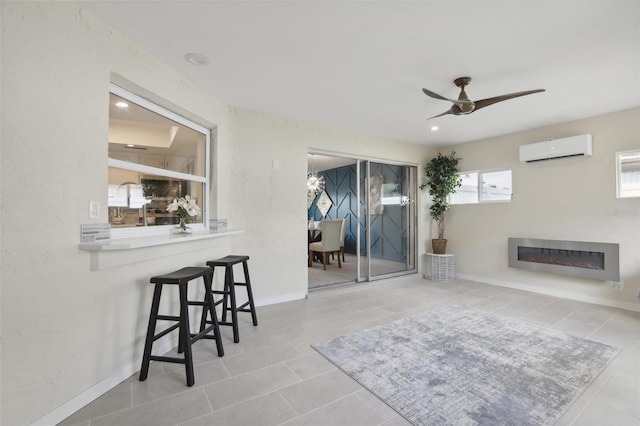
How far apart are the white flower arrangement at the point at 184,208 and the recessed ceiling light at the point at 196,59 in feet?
3.94

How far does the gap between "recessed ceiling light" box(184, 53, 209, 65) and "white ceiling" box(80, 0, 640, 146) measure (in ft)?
0.16

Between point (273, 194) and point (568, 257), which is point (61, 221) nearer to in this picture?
point (273, 194)

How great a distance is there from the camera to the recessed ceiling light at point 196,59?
237 cm

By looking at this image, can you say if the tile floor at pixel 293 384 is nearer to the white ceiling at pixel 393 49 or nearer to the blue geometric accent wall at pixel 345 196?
the white ceiling at pixel 393 49

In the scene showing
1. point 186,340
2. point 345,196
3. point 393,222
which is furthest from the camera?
point 345,196

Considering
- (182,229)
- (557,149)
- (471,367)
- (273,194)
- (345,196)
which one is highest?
(557,149)

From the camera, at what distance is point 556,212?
4133 mm

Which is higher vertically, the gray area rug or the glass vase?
the glass vase

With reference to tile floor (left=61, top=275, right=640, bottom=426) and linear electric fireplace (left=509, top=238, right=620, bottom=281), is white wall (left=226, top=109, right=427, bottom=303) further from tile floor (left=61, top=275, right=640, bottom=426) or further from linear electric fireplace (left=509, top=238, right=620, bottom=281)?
linear electric fireplace (left=509, top=238, right=620, bottom=281)

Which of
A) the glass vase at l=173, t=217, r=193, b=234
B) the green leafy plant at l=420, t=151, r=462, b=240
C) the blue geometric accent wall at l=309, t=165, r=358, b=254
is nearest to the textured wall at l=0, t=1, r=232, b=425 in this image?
the glass vase at l=173, t=217, r=193, b=234

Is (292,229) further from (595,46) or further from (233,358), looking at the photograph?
(595,46)

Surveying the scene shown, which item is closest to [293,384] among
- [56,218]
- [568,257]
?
[56,218]

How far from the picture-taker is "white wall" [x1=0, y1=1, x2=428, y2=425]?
142 centimetres

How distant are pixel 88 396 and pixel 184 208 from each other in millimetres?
1500
